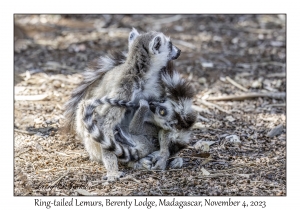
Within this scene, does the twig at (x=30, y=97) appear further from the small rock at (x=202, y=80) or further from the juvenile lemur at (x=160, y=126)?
the small rock at (x=202, y=80)

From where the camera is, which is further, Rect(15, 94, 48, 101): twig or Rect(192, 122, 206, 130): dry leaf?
Rect(15, 94, 48, 101): twig

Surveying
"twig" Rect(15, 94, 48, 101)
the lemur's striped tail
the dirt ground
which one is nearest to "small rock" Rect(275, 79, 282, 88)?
the dirt ground

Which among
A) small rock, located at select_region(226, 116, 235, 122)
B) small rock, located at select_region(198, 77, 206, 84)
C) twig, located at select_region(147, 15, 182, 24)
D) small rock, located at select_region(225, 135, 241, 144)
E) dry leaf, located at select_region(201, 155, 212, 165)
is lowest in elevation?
dry leaf, located at select_region(201, 155, 212, 165)

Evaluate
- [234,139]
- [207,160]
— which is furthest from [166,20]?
[207,160]

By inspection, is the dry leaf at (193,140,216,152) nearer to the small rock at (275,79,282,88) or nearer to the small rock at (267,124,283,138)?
the small rock at (267,124,283,138)

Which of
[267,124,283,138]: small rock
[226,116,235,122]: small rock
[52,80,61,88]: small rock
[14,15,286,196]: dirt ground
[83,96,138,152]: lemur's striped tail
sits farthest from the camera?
[52,80,61,88]: small rock

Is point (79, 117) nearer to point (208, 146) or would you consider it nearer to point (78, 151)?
point (78, 151)

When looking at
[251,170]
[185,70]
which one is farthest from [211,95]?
[251,170]
